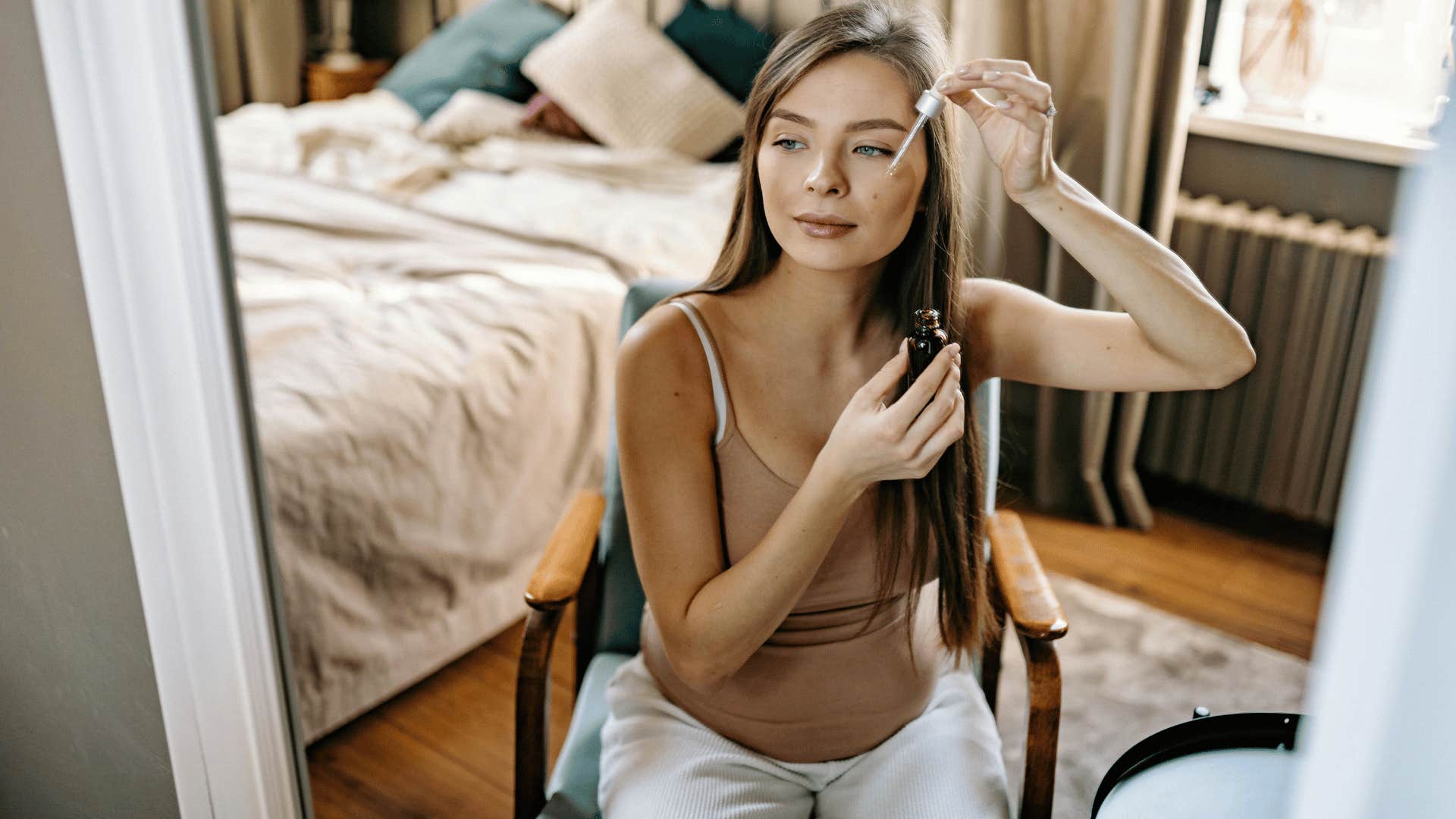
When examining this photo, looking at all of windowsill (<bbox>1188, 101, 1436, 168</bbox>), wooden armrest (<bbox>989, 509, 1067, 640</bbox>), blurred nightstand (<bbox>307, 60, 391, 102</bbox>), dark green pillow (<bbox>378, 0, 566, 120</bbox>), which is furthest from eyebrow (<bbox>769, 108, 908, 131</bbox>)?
blurred nightstand (<bbox>307, 60, 391, 102</bbox>)

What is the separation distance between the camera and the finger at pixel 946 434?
931mm

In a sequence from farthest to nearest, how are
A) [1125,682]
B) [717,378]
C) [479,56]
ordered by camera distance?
[479,56] < [1125,682] < [717,378]

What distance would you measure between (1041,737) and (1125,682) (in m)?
1.05

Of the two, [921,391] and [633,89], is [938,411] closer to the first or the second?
[921,391]

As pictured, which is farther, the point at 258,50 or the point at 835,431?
the point at 258,50

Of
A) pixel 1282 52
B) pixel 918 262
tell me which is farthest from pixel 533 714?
pixel 1282 52

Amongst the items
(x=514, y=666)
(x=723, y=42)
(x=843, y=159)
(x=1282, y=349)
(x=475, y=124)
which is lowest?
(x=514, y=666)

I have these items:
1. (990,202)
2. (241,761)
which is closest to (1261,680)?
(990,202)

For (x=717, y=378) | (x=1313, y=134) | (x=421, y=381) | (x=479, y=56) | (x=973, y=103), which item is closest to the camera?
(x=973, y=103)

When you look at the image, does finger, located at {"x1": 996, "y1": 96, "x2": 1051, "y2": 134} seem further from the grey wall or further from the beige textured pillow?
the beige textured pillow

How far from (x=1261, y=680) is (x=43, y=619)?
1929 millimetres

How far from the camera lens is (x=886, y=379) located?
947 mm

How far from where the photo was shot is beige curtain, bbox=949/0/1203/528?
7.62 feet

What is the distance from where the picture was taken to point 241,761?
0.91 metres
